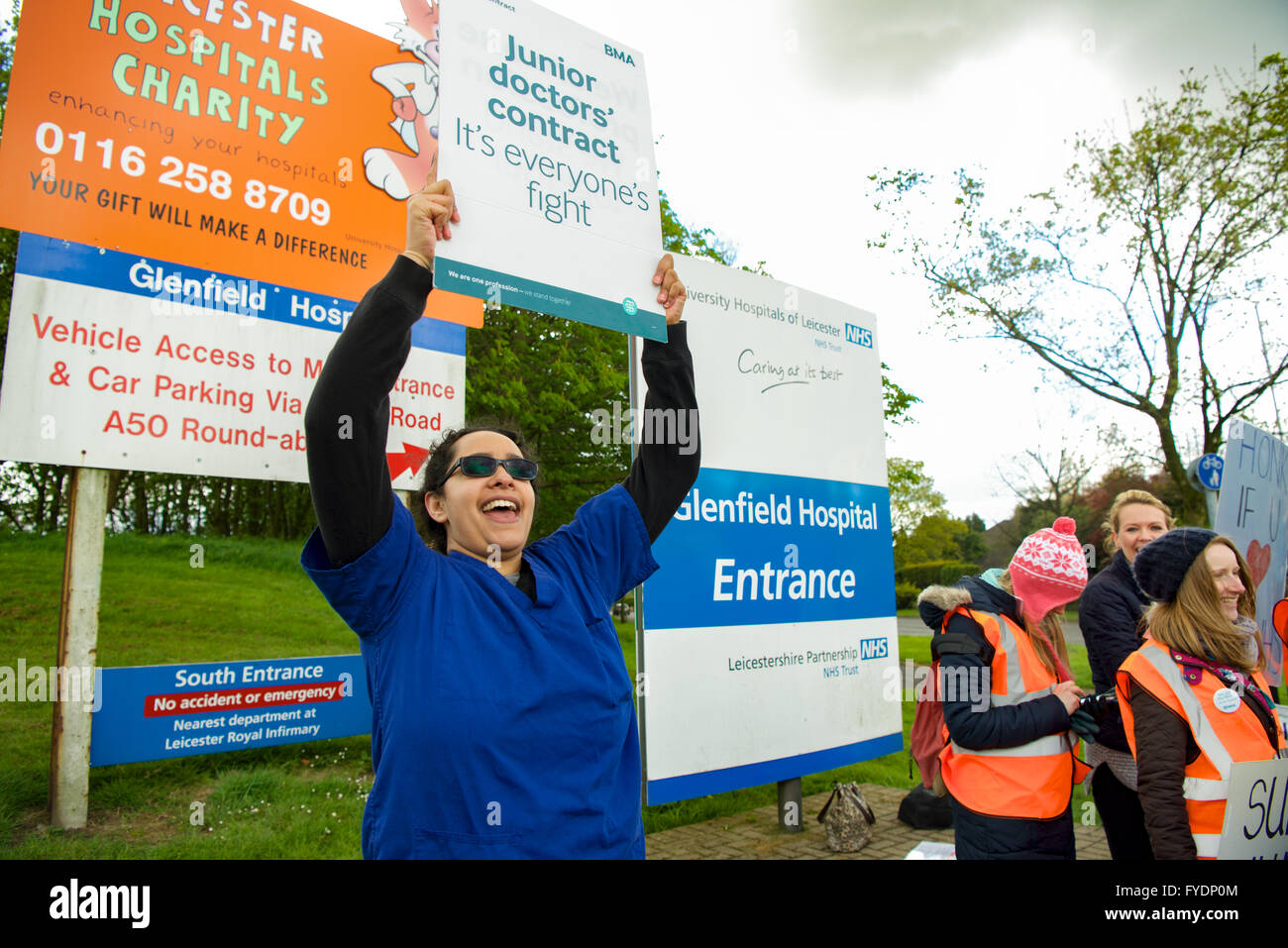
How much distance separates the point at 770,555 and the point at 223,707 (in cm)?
349

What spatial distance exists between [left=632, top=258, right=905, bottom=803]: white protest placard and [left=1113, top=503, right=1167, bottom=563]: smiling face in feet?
6.71

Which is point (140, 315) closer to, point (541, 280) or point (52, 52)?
point (52, 52)

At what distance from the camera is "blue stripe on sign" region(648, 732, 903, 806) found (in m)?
4.60

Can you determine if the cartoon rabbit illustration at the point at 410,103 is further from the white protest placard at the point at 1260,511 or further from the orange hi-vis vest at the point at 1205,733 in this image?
the white protest placard at the point at 1260,511

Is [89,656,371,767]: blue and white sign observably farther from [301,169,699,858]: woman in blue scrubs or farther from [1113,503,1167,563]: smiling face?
[1113,503,1167,563]: smiling face

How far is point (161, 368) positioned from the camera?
14.3 ft

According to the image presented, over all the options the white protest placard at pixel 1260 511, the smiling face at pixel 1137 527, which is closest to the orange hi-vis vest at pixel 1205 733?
the smiling face at pixel 1137 527

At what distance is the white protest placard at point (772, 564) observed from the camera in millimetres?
4777

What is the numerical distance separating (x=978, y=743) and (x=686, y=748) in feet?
7.42

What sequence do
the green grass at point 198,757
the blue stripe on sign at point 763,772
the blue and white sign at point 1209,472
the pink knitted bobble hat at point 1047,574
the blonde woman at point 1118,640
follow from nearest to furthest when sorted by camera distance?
the pink knitted bobble hat at point 1047,574, the blonde woman at point 1118,640, the green grass at point 198,757, the blue stripe on sign at point 763,772, the blue and white sign at point 1209,472

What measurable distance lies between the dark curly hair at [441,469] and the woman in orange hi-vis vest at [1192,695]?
203cm

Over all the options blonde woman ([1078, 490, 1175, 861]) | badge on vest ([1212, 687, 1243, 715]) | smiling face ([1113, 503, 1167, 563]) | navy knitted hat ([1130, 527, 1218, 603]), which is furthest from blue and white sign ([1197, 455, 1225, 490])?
badge on vest ([1212, 687, 1243, 715])

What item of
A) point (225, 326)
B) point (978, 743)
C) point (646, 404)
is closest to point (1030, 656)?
point (978, 743)

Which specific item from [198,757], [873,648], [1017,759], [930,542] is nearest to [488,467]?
[1017,759]
